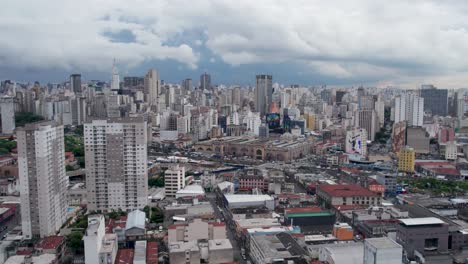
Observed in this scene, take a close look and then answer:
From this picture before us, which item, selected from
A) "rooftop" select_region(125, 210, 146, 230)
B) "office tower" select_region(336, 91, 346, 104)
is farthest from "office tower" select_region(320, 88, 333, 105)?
"rooftop" select_region(125, 210, 146, 230)

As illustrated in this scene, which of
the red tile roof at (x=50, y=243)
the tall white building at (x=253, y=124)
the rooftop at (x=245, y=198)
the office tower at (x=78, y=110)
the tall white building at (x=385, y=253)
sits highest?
the office tower at (x=78, y=110)

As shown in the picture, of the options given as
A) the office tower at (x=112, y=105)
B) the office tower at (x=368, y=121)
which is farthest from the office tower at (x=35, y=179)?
the office tower at (x=368, y=121)

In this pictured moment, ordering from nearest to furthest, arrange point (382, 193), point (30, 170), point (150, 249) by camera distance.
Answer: point (150, 249)
point (30, 170)
point (382, 193)

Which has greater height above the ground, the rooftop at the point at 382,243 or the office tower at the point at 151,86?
the office tower at the point at 151,86

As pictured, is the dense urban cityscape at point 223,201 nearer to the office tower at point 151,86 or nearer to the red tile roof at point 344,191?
the red tile roof at point 344,191

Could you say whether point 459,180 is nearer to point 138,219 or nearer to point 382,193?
point 382,193

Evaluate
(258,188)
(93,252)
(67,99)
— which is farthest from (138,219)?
(67,99)
